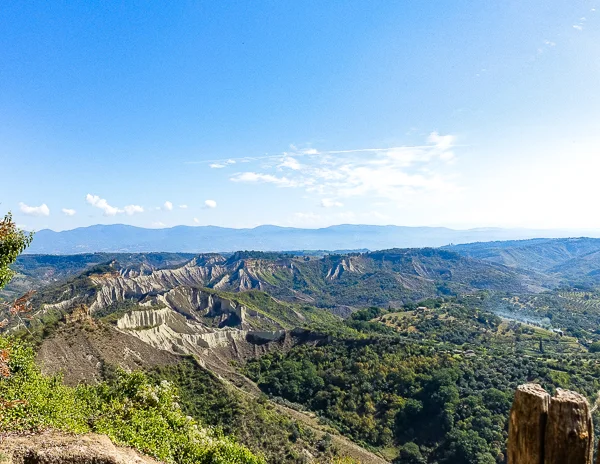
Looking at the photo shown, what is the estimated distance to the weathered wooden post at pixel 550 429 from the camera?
3.94m

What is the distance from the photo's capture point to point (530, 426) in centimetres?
416

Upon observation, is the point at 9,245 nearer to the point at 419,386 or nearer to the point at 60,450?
the point at 60,450

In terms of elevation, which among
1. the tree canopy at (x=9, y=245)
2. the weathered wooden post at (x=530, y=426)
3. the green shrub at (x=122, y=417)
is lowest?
the green shrub at (x=122, y=417)

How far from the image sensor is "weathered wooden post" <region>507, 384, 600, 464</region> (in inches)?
155

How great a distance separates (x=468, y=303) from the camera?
11925 cm

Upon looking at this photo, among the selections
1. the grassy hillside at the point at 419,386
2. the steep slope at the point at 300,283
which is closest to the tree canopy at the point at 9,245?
the grassy hillside at the point at 419,386

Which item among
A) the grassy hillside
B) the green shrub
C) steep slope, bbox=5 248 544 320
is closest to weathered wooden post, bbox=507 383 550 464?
the green shrub

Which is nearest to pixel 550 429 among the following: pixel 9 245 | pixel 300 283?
pixel 9 245

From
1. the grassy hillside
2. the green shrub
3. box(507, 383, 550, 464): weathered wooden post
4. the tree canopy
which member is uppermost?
the tree canopy

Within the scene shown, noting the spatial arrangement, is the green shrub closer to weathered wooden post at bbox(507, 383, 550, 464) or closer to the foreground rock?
the foreground rock

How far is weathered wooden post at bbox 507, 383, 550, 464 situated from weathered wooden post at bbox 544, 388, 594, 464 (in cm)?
8

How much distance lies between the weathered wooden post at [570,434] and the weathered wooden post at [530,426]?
85 mm

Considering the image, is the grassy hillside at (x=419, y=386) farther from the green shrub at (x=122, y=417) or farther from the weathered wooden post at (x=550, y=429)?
the weathered wooden post at (x=550, y=429)

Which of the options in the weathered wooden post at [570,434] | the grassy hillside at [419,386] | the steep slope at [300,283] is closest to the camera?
the weathered wooden post at [570,434]
